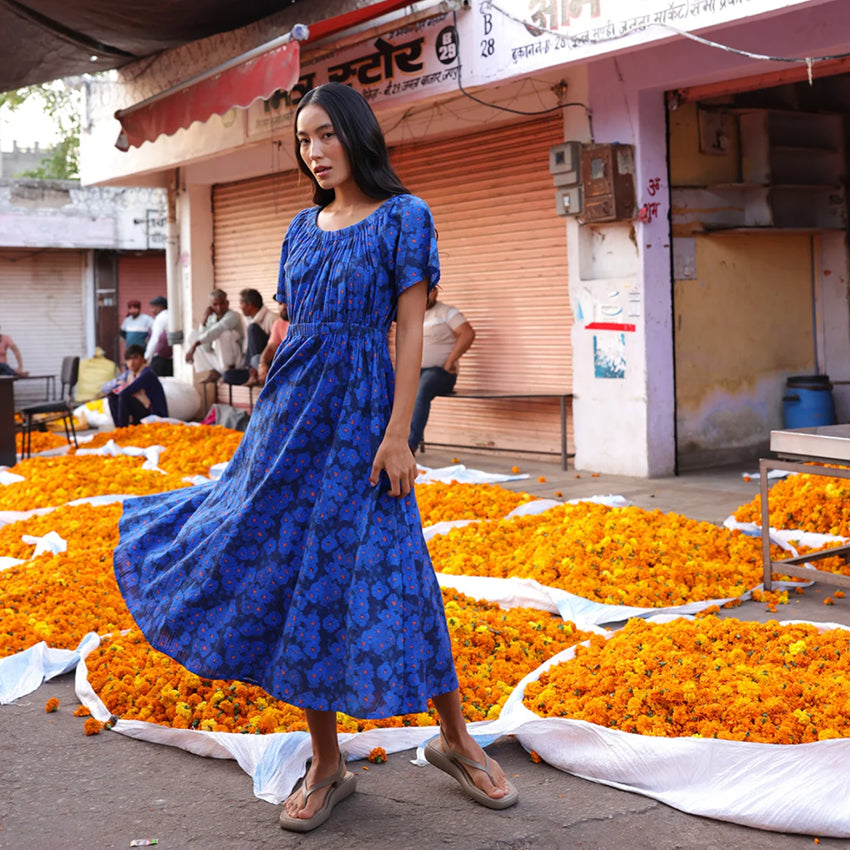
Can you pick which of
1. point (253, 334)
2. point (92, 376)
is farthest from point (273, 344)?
point (92, 376)

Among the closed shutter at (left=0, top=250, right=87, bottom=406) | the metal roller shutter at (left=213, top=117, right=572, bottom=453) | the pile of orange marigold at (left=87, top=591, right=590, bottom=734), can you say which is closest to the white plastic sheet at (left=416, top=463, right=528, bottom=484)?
the metal roller shutter at (left=213, top=117, right=572, bottom=453)

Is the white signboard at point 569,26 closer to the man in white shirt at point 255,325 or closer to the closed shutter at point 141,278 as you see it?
the man in white shirt at point 255,325

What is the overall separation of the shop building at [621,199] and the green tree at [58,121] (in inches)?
845

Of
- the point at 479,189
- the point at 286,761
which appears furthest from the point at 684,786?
the point at 479,189

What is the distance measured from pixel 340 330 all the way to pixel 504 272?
8.00m

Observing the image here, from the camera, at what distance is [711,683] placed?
136 inches

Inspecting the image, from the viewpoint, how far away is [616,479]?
9.18 meters

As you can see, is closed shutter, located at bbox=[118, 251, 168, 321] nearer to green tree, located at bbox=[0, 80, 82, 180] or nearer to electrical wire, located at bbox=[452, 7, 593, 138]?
green tree, located at bbox=[0, 80, 82, 180]

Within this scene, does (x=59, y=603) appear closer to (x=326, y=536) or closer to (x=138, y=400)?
(x=326, y=536)

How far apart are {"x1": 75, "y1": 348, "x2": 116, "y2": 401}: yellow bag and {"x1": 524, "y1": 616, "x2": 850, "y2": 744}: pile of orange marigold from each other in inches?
687

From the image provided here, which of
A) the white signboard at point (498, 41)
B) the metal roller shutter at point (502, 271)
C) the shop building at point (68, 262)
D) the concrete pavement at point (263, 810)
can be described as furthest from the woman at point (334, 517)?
the shop building at point (68, 262)

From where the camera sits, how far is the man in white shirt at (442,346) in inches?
400

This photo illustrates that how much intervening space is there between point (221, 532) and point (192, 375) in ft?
43.0

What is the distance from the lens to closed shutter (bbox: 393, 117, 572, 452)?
10.2 meters
